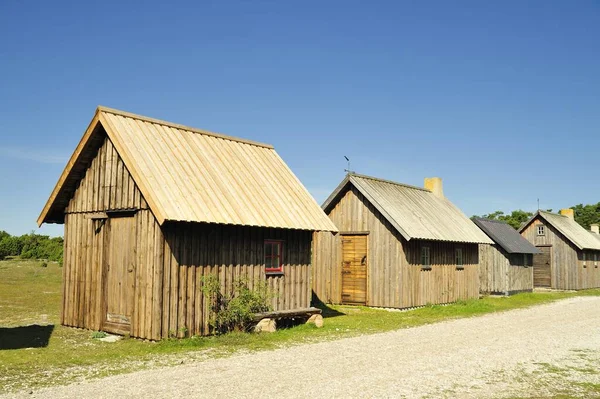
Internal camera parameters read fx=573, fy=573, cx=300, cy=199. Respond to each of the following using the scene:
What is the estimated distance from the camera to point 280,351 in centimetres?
1420

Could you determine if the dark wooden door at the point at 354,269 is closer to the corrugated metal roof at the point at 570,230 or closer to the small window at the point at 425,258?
the small window at the point at 425,258

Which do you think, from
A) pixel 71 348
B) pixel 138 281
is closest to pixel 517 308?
pixel 138 281

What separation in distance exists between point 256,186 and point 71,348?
7915 mm

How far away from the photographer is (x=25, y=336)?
53.4ft

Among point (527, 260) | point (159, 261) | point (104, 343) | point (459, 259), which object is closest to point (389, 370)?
point (159, 261)

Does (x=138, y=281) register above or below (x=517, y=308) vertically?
above

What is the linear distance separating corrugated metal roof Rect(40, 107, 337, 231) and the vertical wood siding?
613 mm

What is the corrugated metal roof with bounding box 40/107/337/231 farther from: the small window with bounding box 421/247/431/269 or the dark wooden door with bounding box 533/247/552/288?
the dark wooden door with bounding box 533/247/552/288

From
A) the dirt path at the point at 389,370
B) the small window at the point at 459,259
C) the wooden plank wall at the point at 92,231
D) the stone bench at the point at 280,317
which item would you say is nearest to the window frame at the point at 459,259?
the small window at the point at 459,259

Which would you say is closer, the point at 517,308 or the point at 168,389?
the point at 168,389

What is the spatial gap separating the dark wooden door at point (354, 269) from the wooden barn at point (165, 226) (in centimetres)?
660

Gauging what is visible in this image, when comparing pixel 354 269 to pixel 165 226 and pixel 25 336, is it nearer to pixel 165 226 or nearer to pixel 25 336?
pixel 165 226

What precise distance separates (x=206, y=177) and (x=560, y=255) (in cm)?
3725

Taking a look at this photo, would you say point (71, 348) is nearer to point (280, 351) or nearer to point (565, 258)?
point (280, 351)
